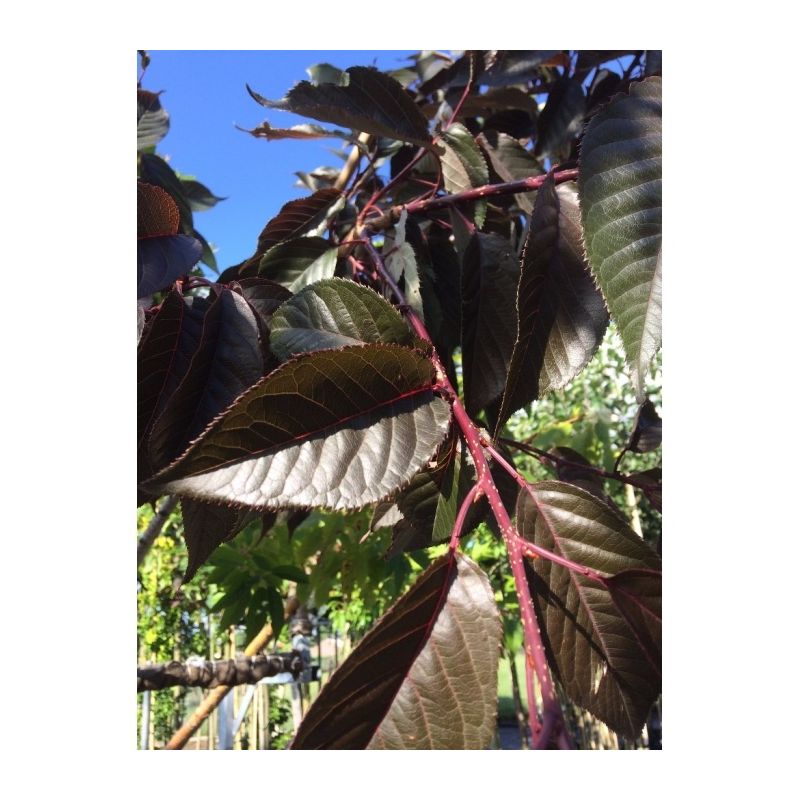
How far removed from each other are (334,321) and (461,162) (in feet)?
1.01

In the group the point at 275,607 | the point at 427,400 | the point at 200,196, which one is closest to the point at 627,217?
the point at 427,400

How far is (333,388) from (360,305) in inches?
4.3

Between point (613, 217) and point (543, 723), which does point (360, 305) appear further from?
point (543, 723)

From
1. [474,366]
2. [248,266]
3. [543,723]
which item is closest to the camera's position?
[543,723]

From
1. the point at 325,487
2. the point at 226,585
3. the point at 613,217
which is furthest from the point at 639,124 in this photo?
the point at 226,585

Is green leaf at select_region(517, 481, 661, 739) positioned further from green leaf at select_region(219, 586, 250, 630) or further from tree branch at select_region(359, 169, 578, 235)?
green leaf at select_region(219, 586, 250, 630)

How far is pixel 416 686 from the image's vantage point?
31 cm

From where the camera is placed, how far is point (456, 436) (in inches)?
16.1

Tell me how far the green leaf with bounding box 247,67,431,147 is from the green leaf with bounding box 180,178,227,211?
0.80 m

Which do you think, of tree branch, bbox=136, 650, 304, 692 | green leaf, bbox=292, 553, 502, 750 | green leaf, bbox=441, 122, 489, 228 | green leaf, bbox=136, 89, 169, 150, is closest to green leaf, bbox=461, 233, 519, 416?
green leaf, bbox=441, 122, 489, 228

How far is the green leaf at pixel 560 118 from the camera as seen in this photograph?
2.91 ft

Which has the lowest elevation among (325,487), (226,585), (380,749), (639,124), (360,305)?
(226,585)

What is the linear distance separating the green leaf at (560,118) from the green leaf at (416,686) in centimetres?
72

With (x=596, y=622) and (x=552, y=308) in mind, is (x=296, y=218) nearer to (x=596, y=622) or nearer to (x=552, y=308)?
(x=552, y=308)
